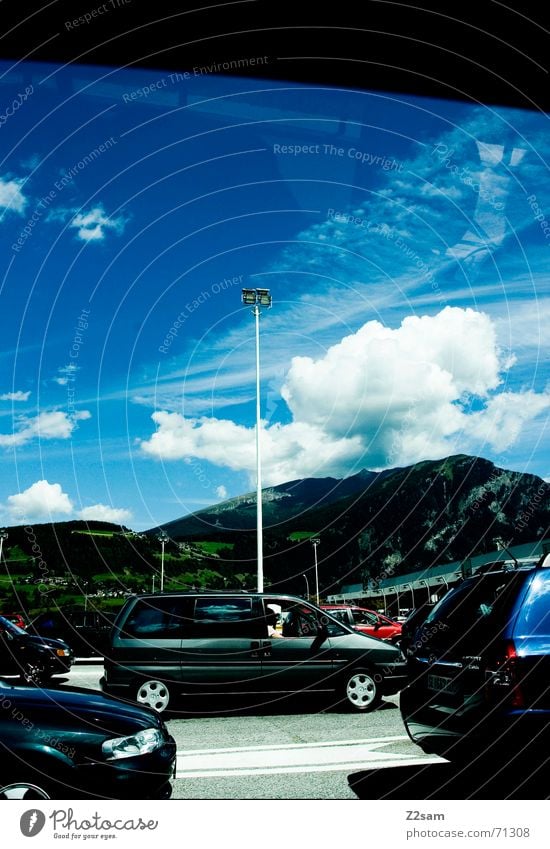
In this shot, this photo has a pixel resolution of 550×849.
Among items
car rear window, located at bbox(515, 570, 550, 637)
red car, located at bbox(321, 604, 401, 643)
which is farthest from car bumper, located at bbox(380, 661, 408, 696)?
red car, located at bbox(321, 604, 401, 643)

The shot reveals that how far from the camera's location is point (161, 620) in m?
10.4

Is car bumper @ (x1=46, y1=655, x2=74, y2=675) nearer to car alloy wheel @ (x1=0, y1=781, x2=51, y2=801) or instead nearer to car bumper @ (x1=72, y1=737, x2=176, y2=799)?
car bumper @ (x1=72, y1=737, x2=176, y2=799)

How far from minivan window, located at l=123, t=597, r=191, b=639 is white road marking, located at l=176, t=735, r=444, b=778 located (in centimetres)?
277

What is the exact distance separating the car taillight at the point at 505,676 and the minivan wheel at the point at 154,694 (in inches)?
260

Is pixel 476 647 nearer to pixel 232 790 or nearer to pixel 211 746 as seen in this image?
pixel 232 790

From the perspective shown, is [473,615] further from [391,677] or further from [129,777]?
[391,677]

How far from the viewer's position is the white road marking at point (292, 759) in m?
6.48

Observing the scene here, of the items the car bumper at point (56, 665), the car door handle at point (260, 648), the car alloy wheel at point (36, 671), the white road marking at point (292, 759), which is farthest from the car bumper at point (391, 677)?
the car bumper at point (56, 665)

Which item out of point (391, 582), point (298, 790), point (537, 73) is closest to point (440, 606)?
point (298, 790)

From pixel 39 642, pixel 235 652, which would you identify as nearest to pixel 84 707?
pixel 235 652

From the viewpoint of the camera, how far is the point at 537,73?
436 centimetres

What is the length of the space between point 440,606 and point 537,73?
4.54m

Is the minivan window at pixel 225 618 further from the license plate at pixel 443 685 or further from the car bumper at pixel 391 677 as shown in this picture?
the license plate at pixel 443 685

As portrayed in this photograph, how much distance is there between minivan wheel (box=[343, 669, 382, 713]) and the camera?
34.4ft
